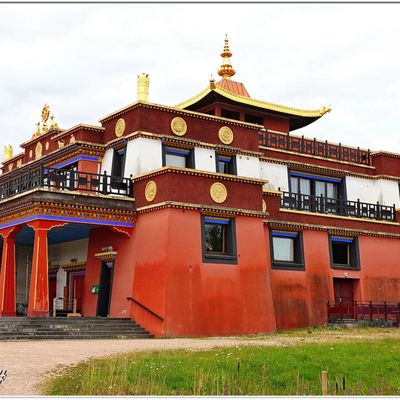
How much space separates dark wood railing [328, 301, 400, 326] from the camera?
29.9 metres

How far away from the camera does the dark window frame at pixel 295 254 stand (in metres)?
29.0

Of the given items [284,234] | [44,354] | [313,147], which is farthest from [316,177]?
[44,354]

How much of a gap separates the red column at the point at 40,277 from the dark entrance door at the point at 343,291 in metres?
13.8

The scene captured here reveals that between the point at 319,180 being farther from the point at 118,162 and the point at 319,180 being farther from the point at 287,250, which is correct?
the point at 118,162

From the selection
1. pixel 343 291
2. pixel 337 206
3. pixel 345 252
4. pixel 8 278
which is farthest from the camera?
pixel 337 206

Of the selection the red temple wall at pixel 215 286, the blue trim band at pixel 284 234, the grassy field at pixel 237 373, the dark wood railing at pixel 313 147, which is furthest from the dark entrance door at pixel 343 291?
the grassy field at pixel 237 373

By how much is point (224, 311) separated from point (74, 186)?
808 cm

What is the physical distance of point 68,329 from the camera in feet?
73.9

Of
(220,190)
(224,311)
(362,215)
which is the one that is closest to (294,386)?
(224,311)

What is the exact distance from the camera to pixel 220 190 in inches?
1035

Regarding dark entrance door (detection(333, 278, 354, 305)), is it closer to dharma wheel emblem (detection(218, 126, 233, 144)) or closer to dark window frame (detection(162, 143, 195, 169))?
dharma wheel emblem (detection(218, 126, 233, 144))

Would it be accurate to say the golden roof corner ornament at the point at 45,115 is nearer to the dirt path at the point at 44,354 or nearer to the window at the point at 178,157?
the window at the point at 178,157

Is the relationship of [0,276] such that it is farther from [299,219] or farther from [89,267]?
[299,219]

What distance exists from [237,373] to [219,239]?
12.7 metres
